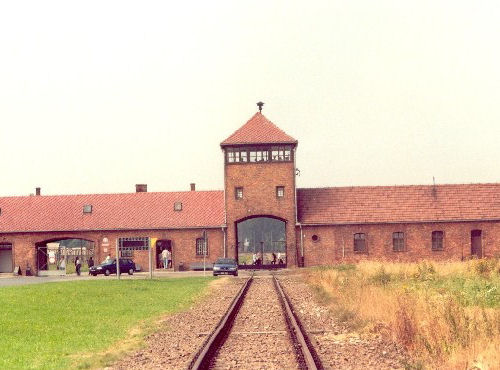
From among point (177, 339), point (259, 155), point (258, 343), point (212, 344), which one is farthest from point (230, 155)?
point (212, 344)

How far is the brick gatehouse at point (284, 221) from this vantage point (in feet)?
162

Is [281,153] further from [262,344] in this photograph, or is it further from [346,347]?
[346,347]

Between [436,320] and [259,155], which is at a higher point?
[259,155]

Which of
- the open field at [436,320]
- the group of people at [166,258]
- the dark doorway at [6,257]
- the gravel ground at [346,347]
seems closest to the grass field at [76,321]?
the gravel ground at [346,347]

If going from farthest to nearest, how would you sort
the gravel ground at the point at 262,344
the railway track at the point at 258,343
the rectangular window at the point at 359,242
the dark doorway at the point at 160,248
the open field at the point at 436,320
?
the dark doorway at the point at 160,248, the rectangular window at the point at 359,242, the gravel ground at the point at 262,344, the railway track at the point at 258,343, the open field at the point at 436,320

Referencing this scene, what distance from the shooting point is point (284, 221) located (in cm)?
5025

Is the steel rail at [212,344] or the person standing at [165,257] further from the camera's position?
the person standing at [165,257]

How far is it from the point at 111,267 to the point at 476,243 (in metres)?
24.6

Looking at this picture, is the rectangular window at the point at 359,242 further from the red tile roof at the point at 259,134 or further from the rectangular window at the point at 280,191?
the red tile roof at the point at 259,134

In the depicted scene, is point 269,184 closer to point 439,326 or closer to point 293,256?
point 293,256

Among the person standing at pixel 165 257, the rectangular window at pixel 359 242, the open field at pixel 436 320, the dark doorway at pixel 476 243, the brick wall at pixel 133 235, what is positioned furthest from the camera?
the brick wall at pixel 133 235

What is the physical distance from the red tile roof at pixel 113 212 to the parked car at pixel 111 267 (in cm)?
521

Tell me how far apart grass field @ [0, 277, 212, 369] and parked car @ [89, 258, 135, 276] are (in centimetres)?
1663

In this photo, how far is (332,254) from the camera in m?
49.2
